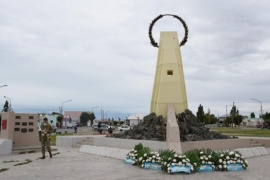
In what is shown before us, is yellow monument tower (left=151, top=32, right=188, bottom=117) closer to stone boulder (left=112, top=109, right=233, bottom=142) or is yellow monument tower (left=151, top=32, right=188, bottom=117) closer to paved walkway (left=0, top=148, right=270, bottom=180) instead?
stone boulder (left=112, top=109, right=233, bottom=142)

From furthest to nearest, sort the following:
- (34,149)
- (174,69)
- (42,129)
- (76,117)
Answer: (76,117) < (174,69) < (34,149) < (42,129)

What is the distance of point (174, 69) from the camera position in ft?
55.0

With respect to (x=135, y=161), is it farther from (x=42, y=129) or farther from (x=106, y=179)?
(x=42, y=129)

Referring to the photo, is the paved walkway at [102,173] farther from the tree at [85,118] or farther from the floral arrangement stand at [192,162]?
the tree at [85,118]

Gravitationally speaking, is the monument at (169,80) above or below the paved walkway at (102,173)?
above

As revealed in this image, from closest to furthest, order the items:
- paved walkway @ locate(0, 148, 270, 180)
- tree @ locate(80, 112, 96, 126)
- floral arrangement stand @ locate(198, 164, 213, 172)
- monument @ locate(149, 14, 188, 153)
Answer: paved walkway @ locate(0, 148, 270, 180) → floral arrangement stand @ locate(198, 164, 213, 172) → monument @ locate(149, 14, 188, 153) → tree @ locate(80, 112, 96, 126)

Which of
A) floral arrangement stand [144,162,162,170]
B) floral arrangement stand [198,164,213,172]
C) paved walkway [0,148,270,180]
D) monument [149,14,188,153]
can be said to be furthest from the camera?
monument [149,14,188,153]

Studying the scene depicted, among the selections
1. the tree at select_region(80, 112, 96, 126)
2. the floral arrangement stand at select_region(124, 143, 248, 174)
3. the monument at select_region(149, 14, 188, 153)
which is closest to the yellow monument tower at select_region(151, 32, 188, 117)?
the monument at select_region(149, 14, 188, 153)

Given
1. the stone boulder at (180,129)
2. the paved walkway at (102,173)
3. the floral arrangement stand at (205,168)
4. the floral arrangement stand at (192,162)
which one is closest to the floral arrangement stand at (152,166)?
the floral arrangement stand at (192,162)

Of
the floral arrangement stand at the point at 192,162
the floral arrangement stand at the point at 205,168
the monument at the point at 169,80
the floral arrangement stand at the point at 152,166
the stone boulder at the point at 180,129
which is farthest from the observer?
the monument at the point at 169,80

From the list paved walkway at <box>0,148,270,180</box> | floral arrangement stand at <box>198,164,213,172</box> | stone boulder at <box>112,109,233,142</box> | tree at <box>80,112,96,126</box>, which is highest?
tree at <box>80,112,96,126</box>

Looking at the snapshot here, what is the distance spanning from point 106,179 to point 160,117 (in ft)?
26.7

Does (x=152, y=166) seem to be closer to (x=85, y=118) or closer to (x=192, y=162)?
(x=192, y=162)

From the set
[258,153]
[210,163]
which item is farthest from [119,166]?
[258,153]
